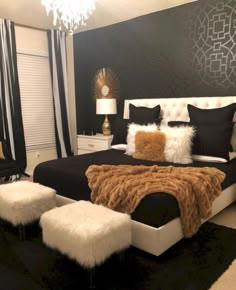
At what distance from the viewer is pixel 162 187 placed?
2.13m

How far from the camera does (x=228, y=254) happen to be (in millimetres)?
2184

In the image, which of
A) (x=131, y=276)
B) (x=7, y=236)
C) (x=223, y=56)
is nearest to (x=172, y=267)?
(x=131, y=276)

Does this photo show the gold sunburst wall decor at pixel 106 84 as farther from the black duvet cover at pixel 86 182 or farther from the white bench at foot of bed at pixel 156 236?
the white bench at foot of bed at pixel 156 236

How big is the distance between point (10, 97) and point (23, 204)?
8.68 feet

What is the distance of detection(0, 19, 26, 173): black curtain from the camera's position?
4320mm

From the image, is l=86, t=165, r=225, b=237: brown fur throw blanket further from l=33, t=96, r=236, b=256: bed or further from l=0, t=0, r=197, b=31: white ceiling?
l=0, t=0, r=197, b=31: white ceiling

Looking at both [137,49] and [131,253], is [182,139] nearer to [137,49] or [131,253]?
[131,253]

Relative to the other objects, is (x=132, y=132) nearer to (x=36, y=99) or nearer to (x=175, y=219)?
(x=175, y=219)

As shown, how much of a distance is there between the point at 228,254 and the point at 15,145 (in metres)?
3.68

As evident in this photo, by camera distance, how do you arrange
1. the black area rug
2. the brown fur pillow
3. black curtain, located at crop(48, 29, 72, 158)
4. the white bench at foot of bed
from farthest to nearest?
black curtain, located at crop(48, 29, 72, 158), the brown fur pillow, the white bench at foot of bed, the black area rug

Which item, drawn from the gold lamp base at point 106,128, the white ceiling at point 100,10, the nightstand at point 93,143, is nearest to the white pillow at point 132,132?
the nightstand at point 93,143

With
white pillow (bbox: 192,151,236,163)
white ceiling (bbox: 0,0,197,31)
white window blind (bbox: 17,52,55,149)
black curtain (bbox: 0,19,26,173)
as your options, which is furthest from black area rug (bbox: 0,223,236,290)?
white ceiling (bbox: 0,0,197,31)

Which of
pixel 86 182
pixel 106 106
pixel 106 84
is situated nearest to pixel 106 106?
pixel 106 106

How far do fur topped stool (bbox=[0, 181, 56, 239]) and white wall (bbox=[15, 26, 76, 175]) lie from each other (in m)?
2.41
